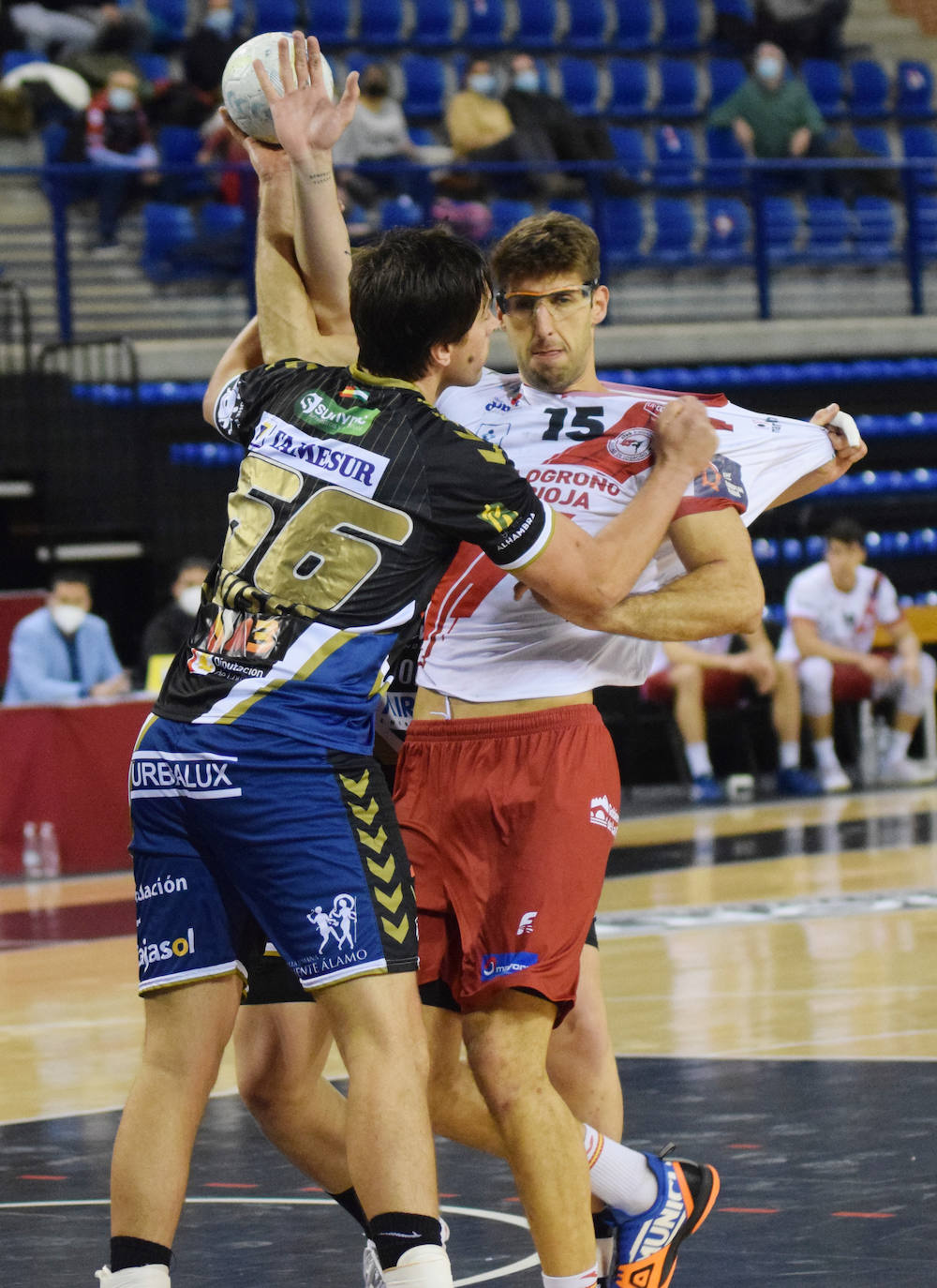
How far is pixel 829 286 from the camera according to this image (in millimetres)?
18562

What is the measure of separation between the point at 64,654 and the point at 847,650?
5.20m

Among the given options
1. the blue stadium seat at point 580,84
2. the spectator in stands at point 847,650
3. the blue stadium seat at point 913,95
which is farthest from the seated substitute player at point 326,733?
the blue stadium seat at point 913,95

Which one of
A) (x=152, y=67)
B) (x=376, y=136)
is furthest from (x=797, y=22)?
(x=152, y=67)

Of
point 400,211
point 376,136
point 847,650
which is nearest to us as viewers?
point 847,650

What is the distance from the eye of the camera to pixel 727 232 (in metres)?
17.8

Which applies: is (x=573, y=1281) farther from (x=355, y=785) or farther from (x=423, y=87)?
(x=423, y=87)

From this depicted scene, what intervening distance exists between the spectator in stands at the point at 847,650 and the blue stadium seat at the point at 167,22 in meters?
6.54

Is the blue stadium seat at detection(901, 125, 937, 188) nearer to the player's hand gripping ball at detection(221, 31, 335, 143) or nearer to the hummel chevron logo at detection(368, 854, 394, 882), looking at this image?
the player's hand gripping ball at detection(221, 31, 335, 143)

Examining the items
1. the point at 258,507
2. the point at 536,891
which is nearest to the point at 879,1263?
Answer: the point at 536,891

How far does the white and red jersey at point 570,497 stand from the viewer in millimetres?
4398

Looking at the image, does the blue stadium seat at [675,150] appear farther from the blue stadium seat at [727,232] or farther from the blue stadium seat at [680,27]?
the blue stadium seat at [680,27]

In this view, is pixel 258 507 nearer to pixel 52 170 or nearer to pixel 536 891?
pixel 536 891

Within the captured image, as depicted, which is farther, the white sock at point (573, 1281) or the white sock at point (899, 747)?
the white sock at point (899, 747)

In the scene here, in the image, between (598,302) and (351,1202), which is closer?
(351,1202)
